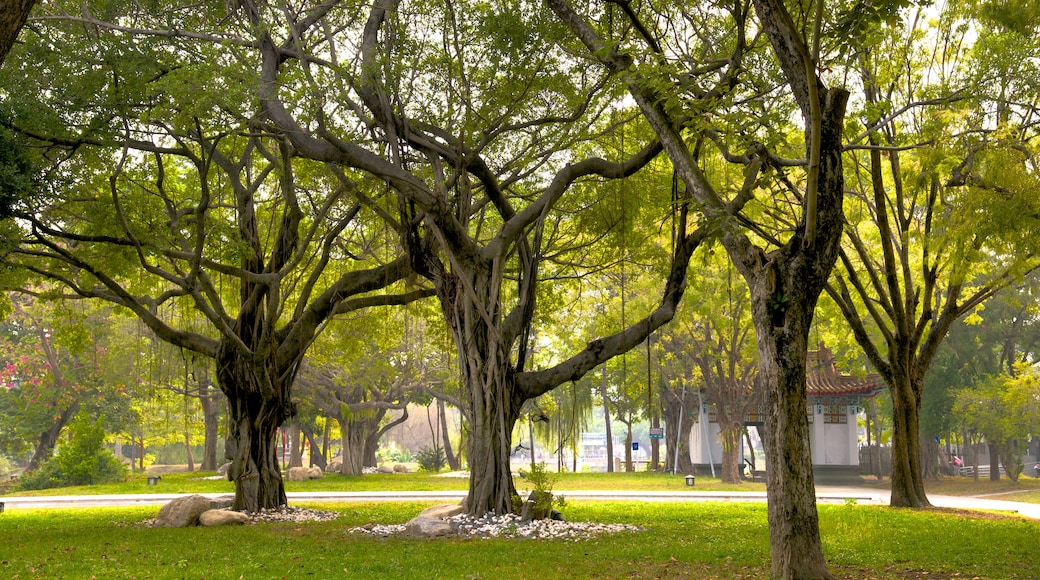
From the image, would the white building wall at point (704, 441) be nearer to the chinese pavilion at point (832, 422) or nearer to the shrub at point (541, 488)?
the chinese pavilion at point (832, 422)

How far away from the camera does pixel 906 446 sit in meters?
16.2

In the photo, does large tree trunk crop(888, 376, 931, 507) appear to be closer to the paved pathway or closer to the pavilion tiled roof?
the paved pathway

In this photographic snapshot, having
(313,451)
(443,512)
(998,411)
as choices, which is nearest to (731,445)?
(998,411)

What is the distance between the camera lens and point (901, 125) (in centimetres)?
1578

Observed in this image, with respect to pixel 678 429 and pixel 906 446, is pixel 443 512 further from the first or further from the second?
pixel 678 429

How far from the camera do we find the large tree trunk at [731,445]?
3062 centimetres

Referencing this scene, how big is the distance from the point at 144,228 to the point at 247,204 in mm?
2021

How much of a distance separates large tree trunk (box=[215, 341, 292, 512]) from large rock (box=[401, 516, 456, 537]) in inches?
158

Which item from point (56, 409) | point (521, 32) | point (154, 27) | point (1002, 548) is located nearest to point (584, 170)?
point (521, 32)

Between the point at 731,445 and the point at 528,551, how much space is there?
74.6 ft

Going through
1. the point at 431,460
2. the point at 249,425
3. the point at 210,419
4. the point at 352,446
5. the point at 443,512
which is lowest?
the point at 431,460

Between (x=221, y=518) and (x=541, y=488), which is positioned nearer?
(x=541, y=488)

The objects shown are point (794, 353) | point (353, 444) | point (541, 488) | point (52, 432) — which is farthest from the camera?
point (353, 444)

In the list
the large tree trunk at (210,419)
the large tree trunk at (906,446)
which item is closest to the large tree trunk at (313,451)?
the large tree trunk at (210,419)
